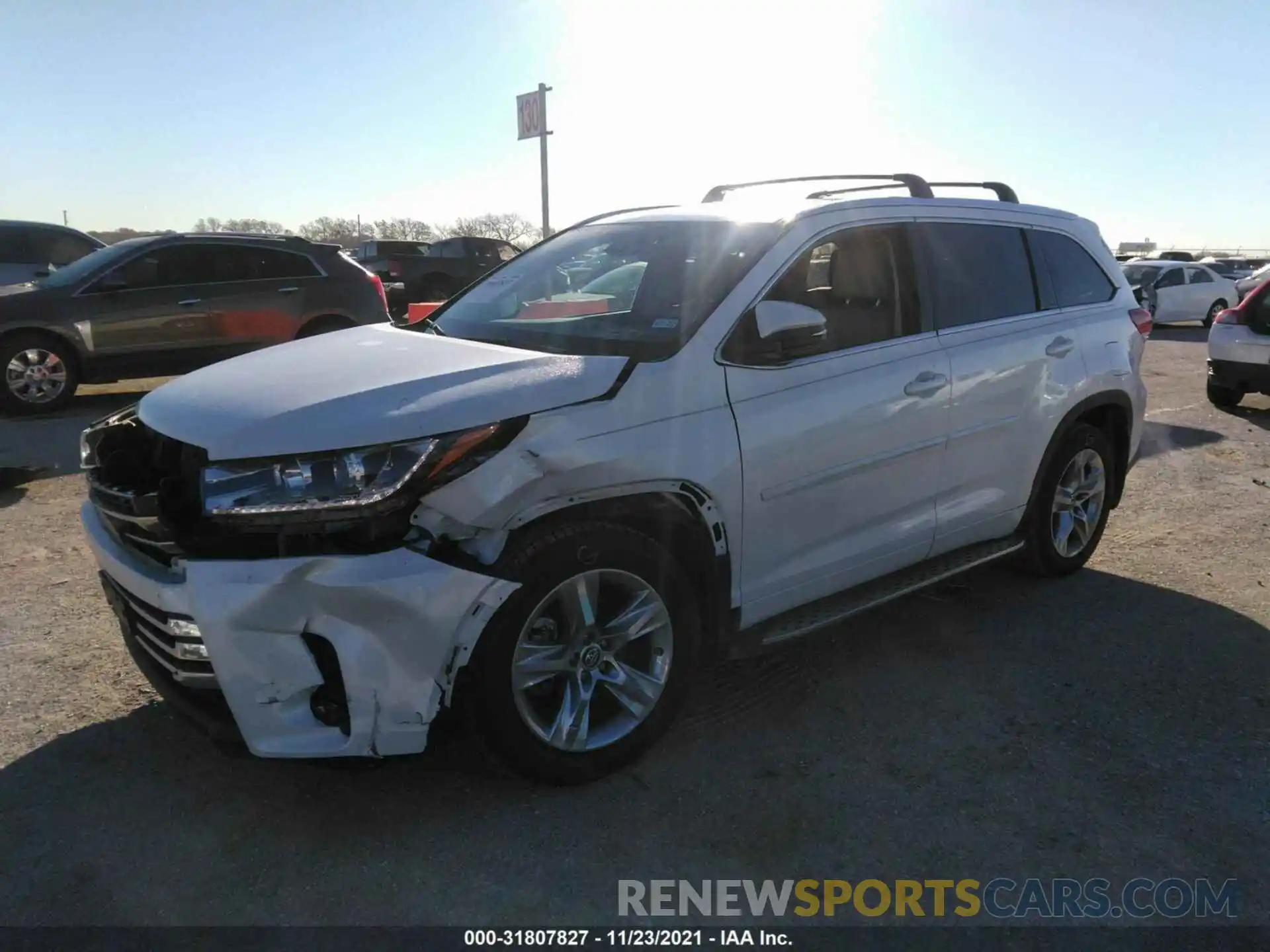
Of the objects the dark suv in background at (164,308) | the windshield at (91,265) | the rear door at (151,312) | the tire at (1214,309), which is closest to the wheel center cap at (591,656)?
the dark suv in background at (164,308)

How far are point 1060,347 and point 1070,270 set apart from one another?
1.79 feet

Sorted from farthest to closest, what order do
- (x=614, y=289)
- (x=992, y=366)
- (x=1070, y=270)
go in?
(x=1070, y=270) → (x=992, y=366) → (x=614, y=289)

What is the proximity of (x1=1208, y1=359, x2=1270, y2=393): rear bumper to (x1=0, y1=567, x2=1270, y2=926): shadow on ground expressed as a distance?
6.78m

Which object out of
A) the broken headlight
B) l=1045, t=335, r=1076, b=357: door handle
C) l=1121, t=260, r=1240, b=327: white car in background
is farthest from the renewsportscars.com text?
l=1121, t=260, r=1240, b=327: white car in background

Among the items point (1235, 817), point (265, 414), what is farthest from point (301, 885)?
point (1235, 817)

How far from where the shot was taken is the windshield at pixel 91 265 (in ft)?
29.9

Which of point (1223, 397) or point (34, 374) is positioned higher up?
point (34, 374)

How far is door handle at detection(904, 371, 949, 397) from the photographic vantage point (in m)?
3.71

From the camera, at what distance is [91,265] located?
9289 mm

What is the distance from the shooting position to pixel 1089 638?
421 centimetres

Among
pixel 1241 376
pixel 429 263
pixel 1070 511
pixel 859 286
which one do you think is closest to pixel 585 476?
pixel 859 286

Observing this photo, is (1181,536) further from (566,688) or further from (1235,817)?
(566,688)

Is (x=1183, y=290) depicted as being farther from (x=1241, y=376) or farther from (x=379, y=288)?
(x=379, y=288)

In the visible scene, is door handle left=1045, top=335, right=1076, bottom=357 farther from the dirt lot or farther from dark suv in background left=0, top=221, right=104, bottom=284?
dark suv in background left=0, top=221, right=104, bottom=284
